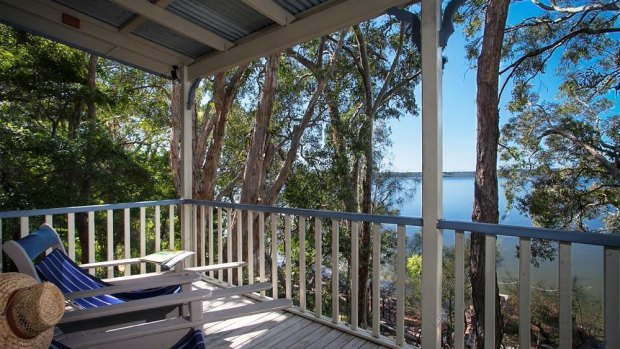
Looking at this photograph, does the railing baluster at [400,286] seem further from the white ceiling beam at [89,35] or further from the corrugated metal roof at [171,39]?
the white ceiling beam at [89,35]

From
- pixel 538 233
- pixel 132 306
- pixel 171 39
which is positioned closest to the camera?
pixel 132 306

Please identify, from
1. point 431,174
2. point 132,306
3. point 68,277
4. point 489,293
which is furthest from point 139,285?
point 489,293

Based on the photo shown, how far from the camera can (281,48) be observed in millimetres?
3012

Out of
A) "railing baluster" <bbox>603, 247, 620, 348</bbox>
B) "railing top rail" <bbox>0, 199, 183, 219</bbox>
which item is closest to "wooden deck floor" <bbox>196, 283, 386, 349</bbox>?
"railing baluster" <bbox>603, 247, 620, 348</bbox>

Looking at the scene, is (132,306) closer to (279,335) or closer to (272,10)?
(279,335)

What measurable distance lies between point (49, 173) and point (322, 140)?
Answer: 7.53 metres

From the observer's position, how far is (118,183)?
9500mm

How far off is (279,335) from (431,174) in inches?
64.3

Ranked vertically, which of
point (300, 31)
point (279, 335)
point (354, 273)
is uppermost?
point (300, 31)

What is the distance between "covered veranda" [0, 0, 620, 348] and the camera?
1.88 metres

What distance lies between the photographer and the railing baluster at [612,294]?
156 centimetres

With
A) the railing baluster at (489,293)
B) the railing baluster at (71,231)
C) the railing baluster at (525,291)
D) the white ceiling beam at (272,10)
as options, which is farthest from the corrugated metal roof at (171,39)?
the railing baluster at (525,291)

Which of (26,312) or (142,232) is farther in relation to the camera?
(142,232)

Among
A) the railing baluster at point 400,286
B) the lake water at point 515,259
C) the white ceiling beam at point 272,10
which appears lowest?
the lake water at point 515,259
